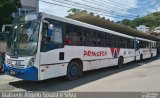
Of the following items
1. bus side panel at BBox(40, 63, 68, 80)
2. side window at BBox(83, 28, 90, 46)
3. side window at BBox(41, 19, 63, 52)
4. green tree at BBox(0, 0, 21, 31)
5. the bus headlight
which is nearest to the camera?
the bus headlight

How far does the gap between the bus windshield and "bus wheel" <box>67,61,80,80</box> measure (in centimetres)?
244

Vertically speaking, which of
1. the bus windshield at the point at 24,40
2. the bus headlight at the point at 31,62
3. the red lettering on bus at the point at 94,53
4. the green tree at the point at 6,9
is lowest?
the bus headlight at the point at 31,62

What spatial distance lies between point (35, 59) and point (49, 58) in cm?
81

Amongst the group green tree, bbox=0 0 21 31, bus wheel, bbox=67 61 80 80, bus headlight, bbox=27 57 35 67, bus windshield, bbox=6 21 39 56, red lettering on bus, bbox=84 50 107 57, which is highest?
green tree, bbox=0 0 21 31

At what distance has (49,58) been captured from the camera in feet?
31.2

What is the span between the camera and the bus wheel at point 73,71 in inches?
430

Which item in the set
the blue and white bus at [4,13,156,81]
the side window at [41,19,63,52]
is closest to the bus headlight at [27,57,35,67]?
the blue and white bus at [4,13,156,81]

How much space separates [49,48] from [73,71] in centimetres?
224

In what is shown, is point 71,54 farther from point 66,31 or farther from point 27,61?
point 27,61

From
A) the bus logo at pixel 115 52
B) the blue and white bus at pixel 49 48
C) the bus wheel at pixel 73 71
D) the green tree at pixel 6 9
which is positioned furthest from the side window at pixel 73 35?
the green tree at pixel 6 9

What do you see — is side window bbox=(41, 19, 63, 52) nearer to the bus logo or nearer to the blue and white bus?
the blue and white bus

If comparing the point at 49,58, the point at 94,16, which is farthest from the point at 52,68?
the point at 94,16

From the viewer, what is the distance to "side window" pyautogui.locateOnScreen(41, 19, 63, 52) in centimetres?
930

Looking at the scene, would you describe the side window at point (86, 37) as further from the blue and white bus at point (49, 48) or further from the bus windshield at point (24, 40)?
the bus windshield at point (24, 40)
